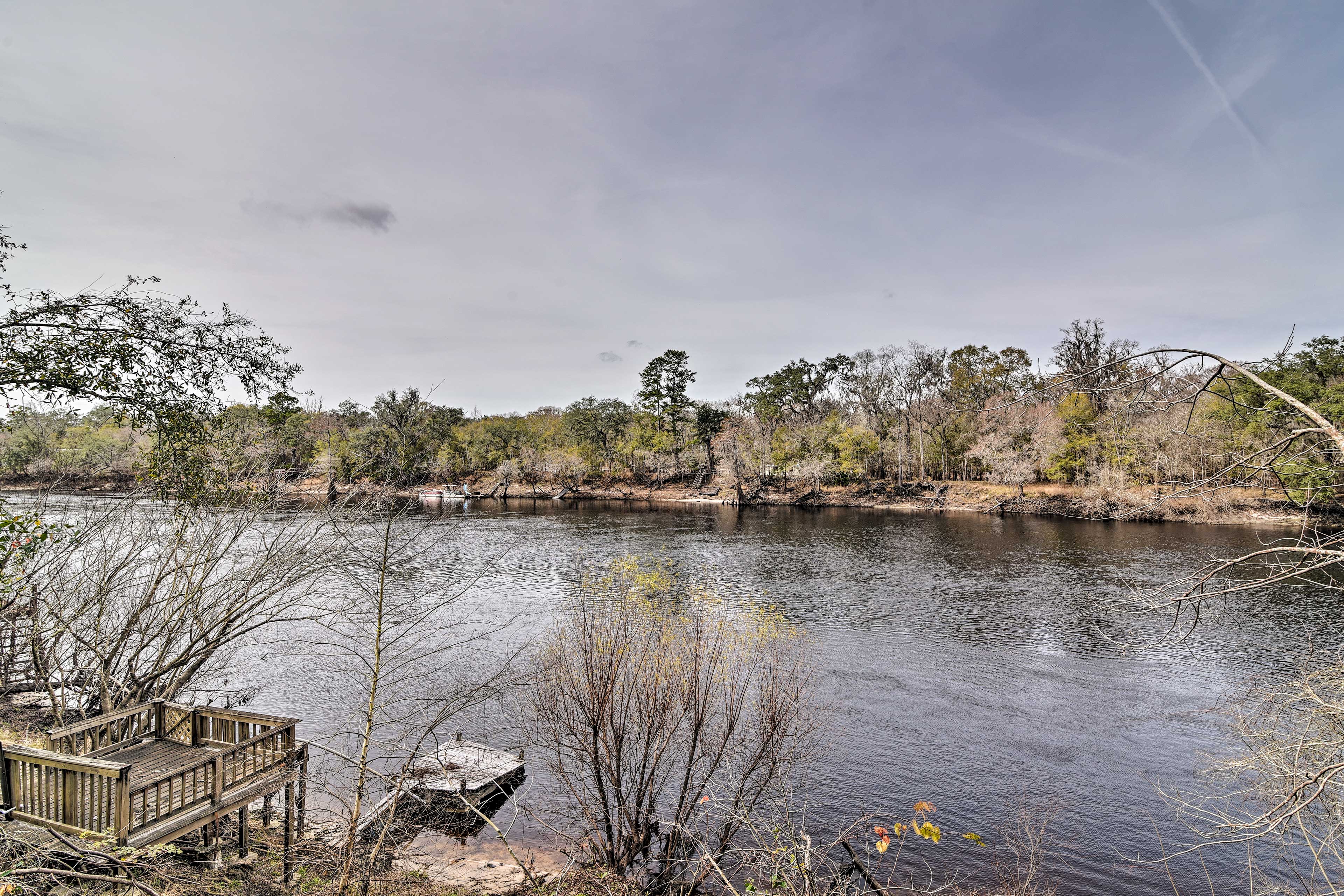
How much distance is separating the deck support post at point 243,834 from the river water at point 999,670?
15.9 feet

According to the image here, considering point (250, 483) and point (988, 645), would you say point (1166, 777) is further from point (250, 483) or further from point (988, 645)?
point (250, 483)

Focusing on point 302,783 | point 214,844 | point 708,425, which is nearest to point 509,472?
point 708,425

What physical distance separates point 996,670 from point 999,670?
0.26 feet

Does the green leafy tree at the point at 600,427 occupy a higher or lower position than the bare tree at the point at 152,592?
higher

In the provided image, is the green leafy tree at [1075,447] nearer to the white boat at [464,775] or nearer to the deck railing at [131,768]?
the white boat at [464,775]

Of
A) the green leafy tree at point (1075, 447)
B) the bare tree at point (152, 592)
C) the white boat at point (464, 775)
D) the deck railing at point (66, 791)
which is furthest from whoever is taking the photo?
the green leafy tree at point (1075, 447)

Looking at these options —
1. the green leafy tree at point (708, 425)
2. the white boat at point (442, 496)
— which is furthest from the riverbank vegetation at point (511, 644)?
the white boat at point (442, 496)

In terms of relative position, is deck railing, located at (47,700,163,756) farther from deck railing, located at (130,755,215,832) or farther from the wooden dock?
deck railing, located at (130,755,215,832)

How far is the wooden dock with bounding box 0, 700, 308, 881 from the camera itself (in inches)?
324

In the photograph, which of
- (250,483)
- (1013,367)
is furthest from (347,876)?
(1013,367)

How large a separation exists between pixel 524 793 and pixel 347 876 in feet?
18.5

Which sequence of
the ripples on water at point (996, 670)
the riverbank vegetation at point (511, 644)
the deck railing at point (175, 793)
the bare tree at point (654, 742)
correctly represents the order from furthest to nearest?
the ripples on water at point (996, 670)
the bare tree at point (654, 742)
the deck railing at point (175, 793)
the riverbank vegetation at point (511, 644)

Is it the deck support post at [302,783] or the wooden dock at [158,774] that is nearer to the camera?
the wooden dock at [158,774]

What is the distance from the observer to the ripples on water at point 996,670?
44.5 ft
